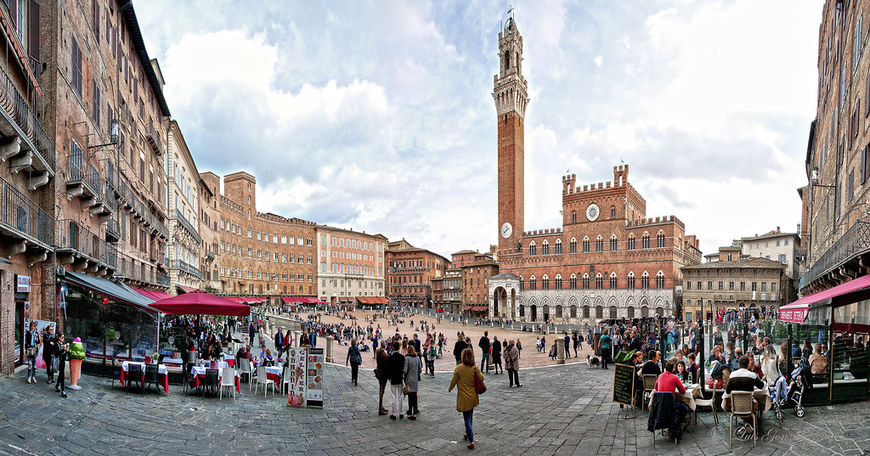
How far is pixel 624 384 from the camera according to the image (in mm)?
9602

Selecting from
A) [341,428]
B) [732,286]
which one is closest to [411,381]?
[341,428]

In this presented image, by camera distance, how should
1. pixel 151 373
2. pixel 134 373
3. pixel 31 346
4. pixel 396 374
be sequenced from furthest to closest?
pixel 31 346
pixel 151 373
pixel 134 373
pixel 396 374

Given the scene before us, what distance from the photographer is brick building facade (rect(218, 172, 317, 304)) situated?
204 ft

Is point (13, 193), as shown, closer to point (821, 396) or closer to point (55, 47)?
point (55, 47)

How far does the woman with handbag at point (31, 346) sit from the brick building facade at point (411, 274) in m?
87.0

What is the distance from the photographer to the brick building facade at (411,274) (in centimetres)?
9938

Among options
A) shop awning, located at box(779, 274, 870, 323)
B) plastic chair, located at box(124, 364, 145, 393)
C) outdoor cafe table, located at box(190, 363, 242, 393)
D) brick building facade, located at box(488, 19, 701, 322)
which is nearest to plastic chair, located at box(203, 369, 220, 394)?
outdoor cafe table, located at box(190, 363, 242, 393)

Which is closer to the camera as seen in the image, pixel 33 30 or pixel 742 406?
pixel 742 406

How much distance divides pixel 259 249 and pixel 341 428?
208 feet

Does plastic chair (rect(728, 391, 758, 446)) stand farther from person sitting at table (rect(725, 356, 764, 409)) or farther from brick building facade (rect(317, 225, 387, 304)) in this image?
brick building facade (rect(317, 225, 387, 304))

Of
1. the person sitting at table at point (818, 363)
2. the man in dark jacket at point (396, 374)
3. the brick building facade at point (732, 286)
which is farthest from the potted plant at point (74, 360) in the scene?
the brick building facade at point (732, 286)

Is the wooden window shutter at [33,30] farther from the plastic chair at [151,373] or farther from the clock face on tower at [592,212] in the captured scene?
the clock face on tower at [592,212]

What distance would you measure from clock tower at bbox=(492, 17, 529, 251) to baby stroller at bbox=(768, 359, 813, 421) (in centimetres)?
5990

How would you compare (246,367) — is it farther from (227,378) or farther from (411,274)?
(411,274)
